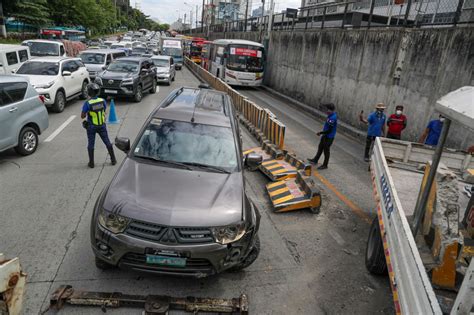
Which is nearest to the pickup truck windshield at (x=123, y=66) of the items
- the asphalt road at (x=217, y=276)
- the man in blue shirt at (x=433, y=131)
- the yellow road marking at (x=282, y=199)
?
the asphalt road at (x=217, y=276)

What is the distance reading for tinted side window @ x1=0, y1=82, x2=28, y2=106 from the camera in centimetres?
715

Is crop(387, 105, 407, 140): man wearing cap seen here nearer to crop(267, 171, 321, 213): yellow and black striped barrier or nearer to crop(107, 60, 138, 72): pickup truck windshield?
crop(267, 171, 321, 213): yellow and black striped barrier

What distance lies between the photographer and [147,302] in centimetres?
361

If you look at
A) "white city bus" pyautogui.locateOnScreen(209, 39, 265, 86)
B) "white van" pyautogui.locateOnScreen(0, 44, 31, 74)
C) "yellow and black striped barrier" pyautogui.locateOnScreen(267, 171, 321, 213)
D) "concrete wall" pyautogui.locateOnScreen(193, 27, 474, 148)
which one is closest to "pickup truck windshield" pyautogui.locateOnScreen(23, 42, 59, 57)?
"white van" pyautogui.locateOnScreen(0, 44, 31, 74)

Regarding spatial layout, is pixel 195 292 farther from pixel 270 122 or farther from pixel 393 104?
pixel 393 104

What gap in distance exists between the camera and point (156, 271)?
3.65m

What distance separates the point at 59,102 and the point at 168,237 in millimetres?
11062

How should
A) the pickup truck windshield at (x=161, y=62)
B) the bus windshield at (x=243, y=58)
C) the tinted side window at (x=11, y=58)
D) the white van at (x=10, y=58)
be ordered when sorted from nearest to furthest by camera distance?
the white van at (x=10, y=58), the tinted side window at (x=11, y=58), the pickup truck windshield at (x=161, y=62), the bus windshield at (x=243, y=58)

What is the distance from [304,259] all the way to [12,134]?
6662mm

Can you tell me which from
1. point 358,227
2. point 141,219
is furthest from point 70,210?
point 358,227

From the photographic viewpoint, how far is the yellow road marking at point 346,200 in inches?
258

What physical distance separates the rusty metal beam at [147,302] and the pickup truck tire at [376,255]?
2.02 metres

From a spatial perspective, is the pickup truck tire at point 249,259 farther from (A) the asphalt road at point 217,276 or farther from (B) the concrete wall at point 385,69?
(B) the concrete wall at point 385,69

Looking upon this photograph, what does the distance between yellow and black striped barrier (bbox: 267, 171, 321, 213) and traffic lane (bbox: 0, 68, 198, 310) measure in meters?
3.44
